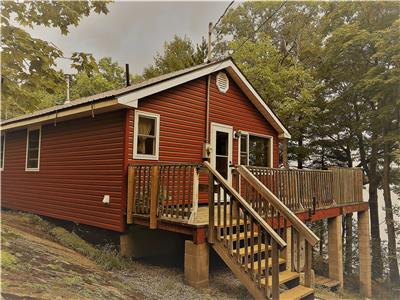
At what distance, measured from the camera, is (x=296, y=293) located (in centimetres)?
489

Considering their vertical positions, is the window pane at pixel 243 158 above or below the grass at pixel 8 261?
above

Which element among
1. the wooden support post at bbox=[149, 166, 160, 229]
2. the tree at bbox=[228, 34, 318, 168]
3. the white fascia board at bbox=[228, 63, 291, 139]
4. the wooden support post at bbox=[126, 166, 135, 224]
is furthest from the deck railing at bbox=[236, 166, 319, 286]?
the tree at bbox=[228, 34, 318, 168]

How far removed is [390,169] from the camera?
1602 centimetres

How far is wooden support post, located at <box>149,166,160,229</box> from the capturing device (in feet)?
19.2

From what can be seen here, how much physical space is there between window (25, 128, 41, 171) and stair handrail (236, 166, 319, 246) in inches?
270

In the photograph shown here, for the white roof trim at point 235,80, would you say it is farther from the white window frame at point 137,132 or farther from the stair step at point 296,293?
the stair step at point 296,293

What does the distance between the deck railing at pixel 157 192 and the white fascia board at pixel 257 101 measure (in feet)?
14.7

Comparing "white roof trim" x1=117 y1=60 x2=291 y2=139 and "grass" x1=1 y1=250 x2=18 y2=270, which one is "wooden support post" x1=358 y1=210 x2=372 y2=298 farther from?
"grass" x1=1 y1=250 x2=18 y2=270

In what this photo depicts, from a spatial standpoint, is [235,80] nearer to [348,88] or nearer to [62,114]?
[62,114]

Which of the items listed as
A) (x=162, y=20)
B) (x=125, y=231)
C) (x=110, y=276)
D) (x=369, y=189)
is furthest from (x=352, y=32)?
(x=110, y=276)

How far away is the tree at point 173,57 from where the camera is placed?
20.5 metres

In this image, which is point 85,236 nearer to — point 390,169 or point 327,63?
point 327,63

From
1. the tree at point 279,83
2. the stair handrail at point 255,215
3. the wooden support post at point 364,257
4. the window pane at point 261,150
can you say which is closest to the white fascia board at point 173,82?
the stair handrail at point 255,215

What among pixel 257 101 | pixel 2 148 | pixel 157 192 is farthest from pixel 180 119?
pixel 2 148
